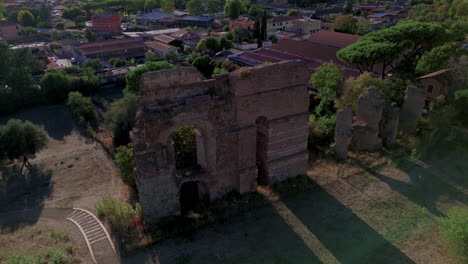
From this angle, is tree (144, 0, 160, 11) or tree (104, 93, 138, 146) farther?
tree (144, 0, 160, 11)

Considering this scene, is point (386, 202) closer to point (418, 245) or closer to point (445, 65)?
point (418, 245)

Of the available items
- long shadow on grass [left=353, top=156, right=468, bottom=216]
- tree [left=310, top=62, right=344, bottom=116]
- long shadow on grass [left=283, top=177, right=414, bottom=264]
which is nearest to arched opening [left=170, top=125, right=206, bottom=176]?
long shadow on grass [left=283, top=177, right=414, bottom=264]

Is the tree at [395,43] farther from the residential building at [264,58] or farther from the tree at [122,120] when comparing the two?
A: the tree at [122,120]

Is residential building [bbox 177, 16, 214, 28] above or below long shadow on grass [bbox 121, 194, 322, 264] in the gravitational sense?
above

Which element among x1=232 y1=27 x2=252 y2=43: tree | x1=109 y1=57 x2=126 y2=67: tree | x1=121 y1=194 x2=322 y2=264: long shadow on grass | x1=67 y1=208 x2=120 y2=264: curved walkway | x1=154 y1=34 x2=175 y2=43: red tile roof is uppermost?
x1=232 y1=27 x2=252 y2=43: tree

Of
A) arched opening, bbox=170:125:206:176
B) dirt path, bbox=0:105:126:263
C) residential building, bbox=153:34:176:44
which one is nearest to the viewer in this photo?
dirt path, bbox=0:105:126:263

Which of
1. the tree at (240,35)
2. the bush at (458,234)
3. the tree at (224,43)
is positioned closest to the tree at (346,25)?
the tree at (240,35)

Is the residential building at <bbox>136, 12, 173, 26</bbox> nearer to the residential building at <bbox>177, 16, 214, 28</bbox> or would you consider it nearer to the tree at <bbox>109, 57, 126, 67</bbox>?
the residential building at <bbox>177, 16, 214, 28</bbox>

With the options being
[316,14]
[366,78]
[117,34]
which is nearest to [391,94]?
[366,78]
